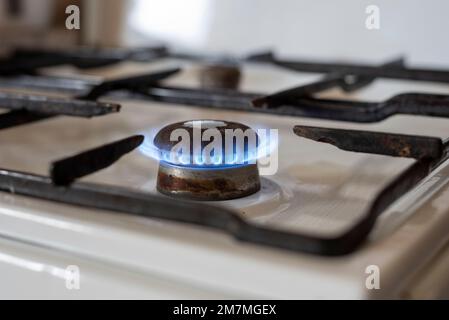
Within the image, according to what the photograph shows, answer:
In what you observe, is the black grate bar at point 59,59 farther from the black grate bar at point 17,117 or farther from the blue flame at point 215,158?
the blue flame at point 215,158

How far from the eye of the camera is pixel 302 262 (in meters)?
0.37

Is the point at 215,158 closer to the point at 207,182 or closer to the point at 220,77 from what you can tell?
the point at 207,182

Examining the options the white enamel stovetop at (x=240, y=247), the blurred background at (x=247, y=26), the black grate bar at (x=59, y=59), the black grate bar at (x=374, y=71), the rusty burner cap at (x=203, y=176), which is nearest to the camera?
the white enamel stovetop at (x=240, y=247)

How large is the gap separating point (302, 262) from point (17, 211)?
20cm

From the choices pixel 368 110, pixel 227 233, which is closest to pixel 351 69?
pixel 368 110

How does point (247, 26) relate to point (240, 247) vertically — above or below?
above

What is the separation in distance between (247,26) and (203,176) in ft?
2.39

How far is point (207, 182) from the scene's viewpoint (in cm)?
47

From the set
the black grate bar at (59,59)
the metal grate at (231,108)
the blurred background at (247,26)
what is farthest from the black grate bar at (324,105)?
the blurred background at (247,26)

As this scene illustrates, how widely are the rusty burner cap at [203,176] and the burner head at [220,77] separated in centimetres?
39

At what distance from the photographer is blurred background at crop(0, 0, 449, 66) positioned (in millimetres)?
1029

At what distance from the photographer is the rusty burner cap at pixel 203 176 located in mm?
469

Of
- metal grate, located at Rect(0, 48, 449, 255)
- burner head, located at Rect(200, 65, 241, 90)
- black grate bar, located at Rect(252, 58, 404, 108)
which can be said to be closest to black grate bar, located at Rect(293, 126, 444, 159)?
metal grate, located at Rect(0, 48, 449, 255)

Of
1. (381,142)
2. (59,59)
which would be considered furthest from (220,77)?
(381,142)
